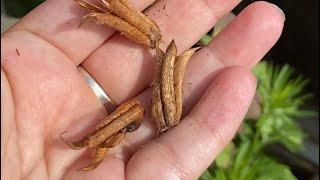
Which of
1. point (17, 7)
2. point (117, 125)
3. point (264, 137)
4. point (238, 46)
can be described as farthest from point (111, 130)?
→ point (17, 7)

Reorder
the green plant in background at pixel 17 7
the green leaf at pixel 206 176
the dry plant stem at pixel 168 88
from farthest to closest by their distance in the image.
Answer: the green plant in background at pixel 17 7, the green leaf at pixel 206 176, the dry plant stem at pixel 168 88

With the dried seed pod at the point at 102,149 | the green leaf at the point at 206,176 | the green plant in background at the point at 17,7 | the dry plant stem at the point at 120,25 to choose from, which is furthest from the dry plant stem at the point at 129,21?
the green plant in background at the point at 17,7

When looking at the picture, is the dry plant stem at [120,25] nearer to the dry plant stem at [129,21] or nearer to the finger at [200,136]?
the dry plant stem at [129,21]

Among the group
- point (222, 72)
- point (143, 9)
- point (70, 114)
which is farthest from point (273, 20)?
point (70, 114)

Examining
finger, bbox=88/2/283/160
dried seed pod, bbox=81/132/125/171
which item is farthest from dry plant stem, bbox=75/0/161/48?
dried seed pod, bbox=81/132/125/171

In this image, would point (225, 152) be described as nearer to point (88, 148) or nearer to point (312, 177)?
point (312, 177)

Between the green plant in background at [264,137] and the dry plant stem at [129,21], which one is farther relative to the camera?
the green plant in background at [264,137]

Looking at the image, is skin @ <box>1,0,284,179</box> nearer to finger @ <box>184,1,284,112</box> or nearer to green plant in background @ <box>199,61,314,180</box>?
finger @ <box>184,1,284,112</box>
